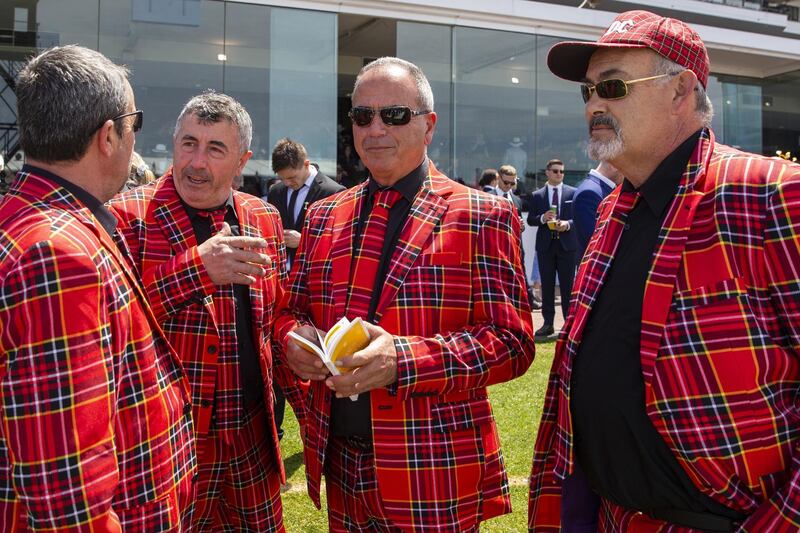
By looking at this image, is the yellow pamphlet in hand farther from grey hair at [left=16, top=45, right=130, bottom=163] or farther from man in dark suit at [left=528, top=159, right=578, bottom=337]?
man in dark suit at [left=528, top=159, right=578, bottom=337]

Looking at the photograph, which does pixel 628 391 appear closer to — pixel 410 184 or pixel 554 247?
pixel 410 184

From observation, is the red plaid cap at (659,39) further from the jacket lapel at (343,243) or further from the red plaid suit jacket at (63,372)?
the red plaid suit jacket at (63,372)

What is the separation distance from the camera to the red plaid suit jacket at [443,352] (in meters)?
2.38

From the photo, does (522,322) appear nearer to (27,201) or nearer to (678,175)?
(678,175)

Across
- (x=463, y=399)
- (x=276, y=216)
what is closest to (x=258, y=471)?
(x=463, y=399)

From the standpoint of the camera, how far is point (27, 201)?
1.78 metres

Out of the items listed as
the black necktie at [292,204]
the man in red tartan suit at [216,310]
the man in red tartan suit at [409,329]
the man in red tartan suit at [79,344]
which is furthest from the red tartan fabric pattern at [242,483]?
the black necktie at [292,204]

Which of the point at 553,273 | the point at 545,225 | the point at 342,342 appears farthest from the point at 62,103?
the point at 545,225

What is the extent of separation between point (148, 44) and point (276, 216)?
34.2 feet

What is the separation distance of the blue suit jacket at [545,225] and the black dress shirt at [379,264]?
731 cm

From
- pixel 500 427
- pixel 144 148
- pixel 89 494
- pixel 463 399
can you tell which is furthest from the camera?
pixel 144 148

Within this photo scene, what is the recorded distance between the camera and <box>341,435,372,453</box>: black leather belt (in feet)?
8.40

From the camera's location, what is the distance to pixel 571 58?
95.7 inches

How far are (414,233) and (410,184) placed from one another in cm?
28
